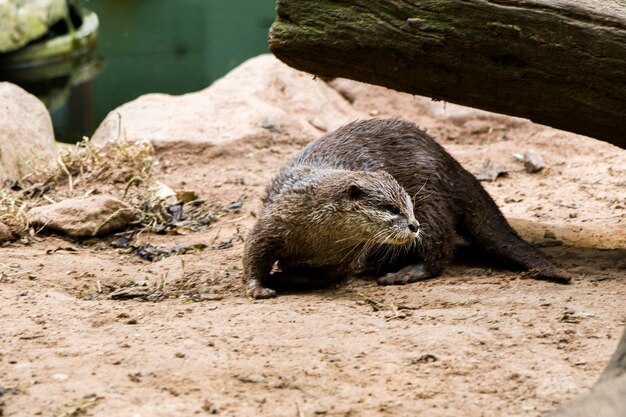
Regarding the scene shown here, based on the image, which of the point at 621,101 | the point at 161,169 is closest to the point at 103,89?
the point at 161,169

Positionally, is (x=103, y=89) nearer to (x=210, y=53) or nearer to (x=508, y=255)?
(x=210, y=53)

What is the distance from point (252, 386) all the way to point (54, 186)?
419 centimetres

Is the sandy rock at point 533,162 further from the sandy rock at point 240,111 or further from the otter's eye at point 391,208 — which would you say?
the otter's eye at point 391,208

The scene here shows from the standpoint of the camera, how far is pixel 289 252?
4.65m

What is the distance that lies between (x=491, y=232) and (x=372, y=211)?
88 cm

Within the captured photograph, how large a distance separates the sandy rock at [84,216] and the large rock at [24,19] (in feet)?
28.0

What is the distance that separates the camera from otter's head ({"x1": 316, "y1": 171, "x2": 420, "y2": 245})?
4453 millimetres

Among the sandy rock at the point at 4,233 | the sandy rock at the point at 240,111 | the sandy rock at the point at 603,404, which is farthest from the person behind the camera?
the sandy rock at the point at 240,111

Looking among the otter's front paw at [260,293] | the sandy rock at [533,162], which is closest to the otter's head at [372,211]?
the otter's front paw at [260,293]

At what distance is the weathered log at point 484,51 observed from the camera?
170 inches

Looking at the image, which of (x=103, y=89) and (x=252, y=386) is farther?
(x=103, y=89)

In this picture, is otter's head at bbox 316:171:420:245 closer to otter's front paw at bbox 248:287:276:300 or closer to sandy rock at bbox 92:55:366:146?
otter's front paw at bbox 248:287:276:300

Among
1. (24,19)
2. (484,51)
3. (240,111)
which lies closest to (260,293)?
(484,51)

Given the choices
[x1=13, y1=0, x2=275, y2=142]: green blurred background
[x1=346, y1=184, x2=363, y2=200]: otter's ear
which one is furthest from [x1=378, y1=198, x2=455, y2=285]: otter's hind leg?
[x1=13, y1=0, x2=275, y2=142]: green blurred background
